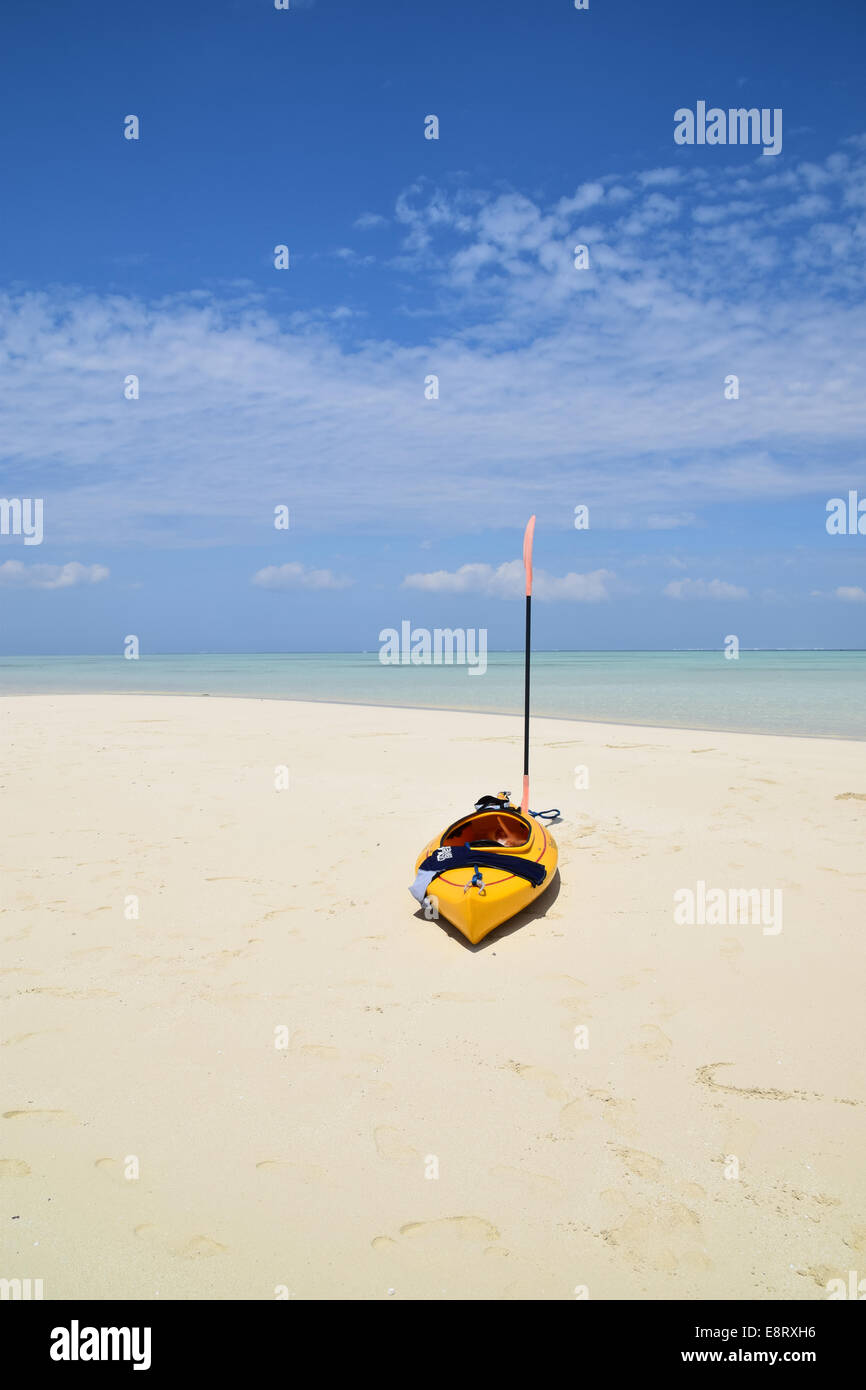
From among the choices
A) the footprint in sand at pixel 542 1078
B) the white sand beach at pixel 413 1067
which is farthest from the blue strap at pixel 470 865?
the footprint in sand at pixel 542 1078

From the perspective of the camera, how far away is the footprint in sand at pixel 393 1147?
358 cm

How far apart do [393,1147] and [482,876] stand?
251 centimetres

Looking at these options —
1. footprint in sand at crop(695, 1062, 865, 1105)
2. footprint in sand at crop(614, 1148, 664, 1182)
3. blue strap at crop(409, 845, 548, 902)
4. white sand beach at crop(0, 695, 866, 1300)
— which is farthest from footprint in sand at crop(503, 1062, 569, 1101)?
blue strap at crop(409, 845, 548, 902)

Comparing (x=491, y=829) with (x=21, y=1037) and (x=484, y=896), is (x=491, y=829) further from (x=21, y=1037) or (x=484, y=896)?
(x=21, y=1037)

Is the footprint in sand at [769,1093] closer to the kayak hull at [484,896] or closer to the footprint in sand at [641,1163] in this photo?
the footprint in sand at [641,1163]

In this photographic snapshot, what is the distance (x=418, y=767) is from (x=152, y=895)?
6.37 meters

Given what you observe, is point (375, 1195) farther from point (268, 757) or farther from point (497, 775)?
point (268, 757)

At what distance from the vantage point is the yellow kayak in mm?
5723

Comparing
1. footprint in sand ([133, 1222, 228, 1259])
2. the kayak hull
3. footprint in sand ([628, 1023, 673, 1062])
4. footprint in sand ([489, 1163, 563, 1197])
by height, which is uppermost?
the kayak hull

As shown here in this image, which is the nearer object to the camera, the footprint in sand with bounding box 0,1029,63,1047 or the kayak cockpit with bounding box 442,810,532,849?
the footprint in sand with bounding box 0,1029,63,1047

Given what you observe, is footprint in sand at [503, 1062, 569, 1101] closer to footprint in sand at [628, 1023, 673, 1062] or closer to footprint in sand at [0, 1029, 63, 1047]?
footprint in sand at [628, 1023, 673, 1062]

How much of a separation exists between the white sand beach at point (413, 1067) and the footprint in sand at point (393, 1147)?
0.02m

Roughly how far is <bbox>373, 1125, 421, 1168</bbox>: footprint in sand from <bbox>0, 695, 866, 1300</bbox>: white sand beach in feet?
0.07
